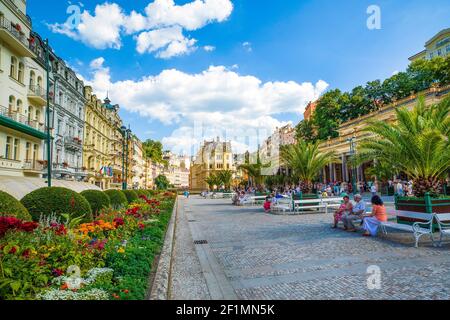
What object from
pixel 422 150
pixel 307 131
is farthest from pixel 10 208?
pixel 307 131

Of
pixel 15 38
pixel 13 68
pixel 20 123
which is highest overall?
pixel 15 38

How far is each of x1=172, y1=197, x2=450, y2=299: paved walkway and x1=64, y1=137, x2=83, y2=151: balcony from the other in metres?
28.7

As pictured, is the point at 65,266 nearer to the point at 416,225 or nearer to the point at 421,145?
the point at 416,225

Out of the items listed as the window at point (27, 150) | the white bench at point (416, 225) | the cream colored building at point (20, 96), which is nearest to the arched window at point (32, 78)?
the cream colored building at point (20, 96)

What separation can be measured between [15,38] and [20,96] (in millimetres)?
4378

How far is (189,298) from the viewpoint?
445cm

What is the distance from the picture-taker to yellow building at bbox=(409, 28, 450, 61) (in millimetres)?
53875

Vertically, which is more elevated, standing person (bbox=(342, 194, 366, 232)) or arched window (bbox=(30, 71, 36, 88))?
arched window (bbox=(30, 71, 36, 88))

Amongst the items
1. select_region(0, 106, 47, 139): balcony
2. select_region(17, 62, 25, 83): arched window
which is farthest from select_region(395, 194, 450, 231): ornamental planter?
select_region(17, 62, 25, 83): arched window

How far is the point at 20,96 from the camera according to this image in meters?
22.3

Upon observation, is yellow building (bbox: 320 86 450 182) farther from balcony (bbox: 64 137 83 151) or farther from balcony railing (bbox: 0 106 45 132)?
balcony (bbox: 64 137 83 151)

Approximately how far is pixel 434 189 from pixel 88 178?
3864 cm
